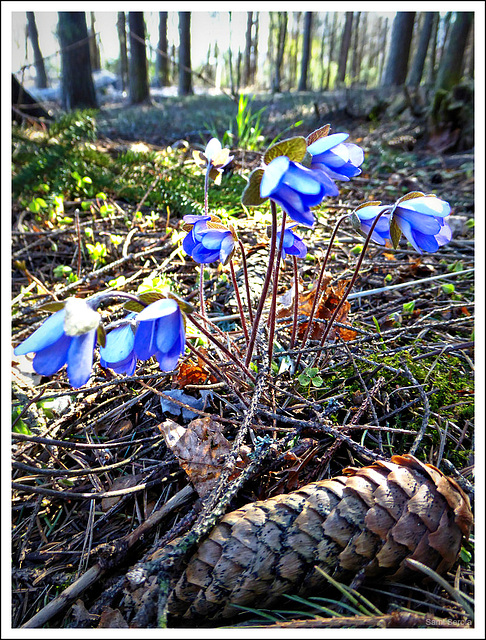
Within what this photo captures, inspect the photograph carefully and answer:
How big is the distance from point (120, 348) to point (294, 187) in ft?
1.73

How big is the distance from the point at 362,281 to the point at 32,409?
1.55 meters

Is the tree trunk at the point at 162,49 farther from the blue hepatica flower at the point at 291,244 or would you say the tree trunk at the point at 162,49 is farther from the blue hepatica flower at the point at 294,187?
the blue hepatica flower at the point at 294,187

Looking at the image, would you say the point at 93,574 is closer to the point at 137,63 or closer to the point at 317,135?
the point at 317,135

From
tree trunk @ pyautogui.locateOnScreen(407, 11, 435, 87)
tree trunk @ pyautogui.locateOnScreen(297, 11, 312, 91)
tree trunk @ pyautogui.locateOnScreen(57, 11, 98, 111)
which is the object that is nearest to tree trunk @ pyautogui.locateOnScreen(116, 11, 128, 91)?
tree trunk @ pyautogui.locateOnScreen(297, 11, 312, 91)

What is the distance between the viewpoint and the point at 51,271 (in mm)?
2281

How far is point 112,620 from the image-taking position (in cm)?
83

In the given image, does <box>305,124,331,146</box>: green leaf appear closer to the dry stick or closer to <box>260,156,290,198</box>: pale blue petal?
<box>260,156,290,198</box>: pale blue petal

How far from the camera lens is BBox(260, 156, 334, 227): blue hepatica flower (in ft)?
2.72

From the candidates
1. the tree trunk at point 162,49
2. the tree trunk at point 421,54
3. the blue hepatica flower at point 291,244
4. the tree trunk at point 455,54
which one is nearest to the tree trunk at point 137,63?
the tree trunk at point 162,49

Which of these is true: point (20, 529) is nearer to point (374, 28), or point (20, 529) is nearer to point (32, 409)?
point (32, 409)

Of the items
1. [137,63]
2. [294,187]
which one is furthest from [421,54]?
[294,187]

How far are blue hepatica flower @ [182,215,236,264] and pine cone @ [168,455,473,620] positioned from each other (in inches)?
24.7

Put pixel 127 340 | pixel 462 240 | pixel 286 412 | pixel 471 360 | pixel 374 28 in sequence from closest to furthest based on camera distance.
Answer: pixel 127 340 → pixel 286 412 → pixel 471 360 → pixel 462 240 → pixel 374 28

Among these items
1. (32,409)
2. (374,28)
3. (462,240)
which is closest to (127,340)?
(32,409)
